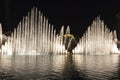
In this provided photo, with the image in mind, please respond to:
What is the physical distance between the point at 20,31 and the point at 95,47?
26720mm

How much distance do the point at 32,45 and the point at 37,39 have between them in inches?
113

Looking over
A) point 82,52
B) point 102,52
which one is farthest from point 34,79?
point 82,52

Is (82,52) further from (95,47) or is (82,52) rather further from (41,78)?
(41,78)

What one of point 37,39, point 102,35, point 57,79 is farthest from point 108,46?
point 57,79

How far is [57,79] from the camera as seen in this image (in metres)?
30.0

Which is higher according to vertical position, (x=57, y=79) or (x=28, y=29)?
(x=28, y=29)

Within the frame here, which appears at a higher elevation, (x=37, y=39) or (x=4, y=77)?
(x=37, y=39)

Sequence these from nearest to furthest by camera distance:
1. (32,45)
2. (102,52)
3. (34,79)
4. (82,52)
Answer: (34,79) → (32,45) → (102,52) → (82,52)

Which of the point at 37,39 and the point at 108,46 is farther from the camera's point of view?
the point at 108,46

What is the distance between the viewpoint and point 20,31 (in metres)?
91.4

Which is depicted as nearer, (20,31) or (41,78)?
(41,78)

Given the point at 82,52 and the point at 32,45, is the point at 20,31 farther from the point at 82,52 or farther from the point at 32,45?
the point at 82,52

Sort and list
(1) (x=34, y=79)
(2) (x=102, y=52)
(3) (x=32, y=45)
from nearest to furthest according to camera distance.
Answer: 1. (1) (x=34, y=79)
2. (3) (x=32, y=45)
3. (2) (x=102, y=52)

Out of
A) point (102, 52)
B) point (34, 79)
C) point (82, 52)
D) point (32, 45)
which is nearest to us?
point (34, 79)
